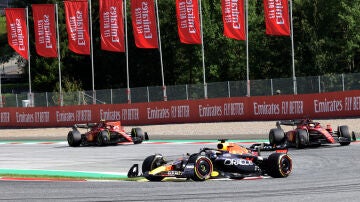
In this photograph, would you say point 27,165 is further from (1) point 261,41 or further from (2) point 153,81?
(2) point 153,81

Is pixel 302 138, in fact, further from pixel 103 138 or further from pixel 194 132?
pixel 194 132

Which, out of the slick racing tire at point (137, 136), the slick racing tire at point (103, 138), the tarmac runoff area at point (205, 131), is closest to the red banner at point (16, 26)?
the tarmac runoff area at point (205, 131)

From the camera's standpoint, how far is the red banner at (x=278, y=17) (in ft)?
133

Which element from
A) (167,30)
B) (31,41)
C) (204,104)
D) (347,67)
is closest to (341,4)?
(347,67)

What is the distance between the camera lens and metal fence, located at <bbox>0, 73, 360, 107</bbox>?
37.9m

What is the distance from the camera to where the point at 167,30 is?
7138 cm

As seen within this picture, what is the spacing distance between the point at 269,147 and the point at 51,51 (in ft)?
96.8

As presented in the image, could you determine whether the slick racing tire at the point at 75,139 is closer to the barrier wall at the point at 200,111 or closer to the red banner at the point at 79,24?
the barrier wall at the point at 200,111

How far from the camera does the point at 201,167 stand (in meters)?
15.8

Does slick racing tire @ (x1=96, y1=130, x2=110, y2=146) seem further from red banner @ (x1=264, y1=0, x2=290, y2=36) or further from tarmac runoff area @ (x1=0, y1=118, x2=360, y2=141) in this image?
red banner @ (x1=264, y1=0, x2=290, y2=36)

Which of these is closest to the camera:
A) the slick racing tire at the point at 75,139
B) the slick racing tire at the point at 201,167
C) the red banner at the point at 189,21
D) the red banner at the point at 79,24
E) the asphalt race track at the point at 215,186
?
the asphalt race track at the point at 215,186

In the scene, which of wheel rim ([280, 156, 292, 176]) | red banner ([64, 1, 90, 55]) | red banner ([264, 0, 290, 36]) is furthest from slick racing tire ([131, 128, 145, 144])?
red banner ([64, 1, 90, 55])

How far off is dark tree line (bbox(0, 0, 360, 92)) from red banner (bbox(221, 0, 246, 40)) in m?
18.0

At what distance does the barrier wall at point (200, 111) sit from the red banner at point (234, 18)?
419 cm
